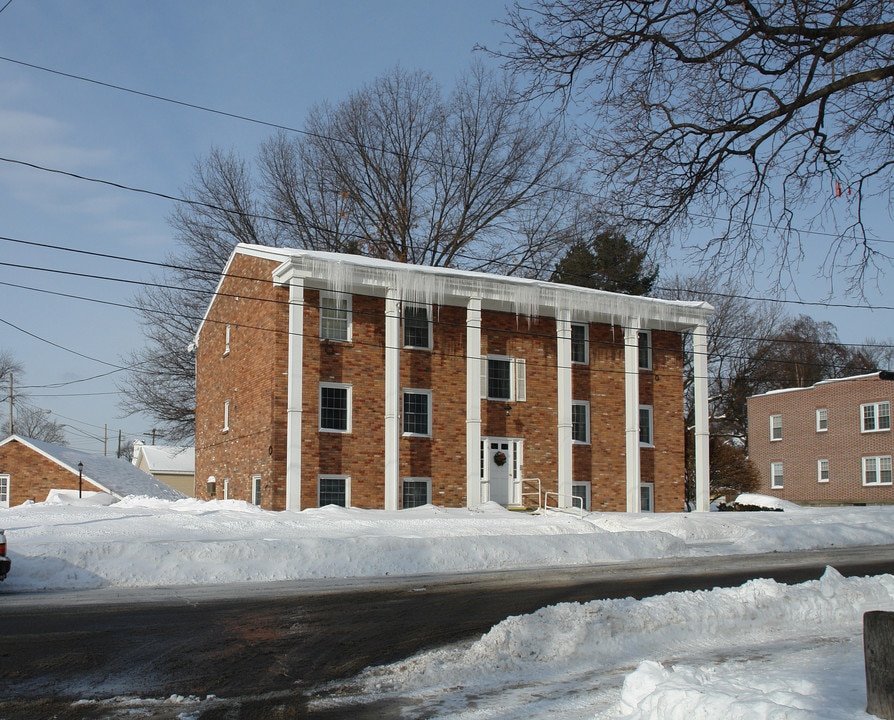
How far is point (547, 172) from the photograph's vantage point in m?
43.7

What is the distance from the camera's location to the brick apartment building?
26562 millimetres

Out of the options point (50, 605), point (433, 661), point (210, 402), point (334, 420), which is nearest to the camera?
point (433, 661)

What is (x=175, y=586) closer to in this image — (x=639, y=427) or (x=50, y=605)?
(x=50, y=605)


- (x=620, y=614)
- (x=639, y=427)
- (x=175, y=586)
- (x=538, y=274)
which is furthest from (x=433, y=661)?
(x=538, y=274)

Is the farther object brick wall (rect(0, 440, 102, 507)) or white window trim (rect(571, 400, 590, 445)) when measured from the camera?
brick wall (rect(0, 440, 102, 507))

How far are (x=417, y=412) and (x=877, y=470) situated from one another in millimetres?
31913

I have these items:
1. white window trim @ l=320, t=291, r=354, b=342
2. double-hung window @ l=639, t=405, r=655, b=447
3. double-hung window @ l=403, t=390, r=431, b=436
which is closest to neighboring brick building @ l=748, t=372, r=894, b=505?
double-hung window @ l=639, t=405, r=655, b=447

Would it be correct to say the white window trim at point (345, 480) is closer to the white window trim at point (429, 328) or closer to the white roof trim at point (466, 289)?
the white window trim at point (429, 328)

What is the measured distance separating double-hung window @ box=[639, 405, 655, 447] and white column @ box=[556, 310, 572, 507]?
4.13m

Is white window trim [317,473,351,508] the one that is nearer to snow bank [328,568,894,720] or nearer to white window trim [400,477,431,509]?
white window trim [400,477,431,509]

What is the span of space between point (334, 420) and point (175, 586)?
43.4ft

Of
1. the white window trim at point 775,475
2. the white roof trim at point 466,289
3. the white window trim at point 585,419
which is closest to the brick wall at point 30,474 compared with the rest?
the white roof trim at point 466,289

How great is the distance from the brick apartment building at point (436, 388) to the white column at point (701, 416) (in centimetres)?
8

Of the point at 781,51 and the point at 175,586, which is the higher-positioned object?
the point at 781,51
